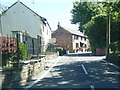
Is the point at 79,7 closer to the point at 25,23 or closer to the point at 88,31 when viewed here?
the point at 88,31

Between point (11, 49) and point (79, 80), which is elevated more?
point (11, 49)

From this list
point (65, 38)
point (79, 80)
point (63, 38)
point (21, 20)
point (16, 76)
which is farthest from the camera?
point (63, 38)

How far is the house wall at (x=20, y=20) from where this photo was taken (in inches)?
1319

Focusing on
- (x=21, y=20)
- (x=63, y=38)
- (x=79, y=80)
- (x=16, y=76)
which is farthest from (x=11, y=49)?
(x=63, y=38)

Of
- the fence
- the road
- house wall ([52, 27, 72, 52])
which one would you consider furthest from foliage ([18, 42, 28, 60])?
house wall ([52, 27, 72, 52])

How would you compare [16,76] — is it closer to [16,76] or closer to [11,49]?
[16,76]

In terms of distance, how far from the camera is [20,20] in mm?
33812

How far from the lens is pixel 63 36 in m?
63.2

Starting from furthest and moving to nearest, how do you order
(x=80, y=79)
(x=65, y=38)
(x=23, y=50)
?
(x=65, y=38), (x=23, y=50), (x=80, y=79)

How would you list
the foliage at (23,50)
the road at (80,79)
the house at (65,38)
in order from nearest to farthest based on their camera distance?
the road at (80,79) < the foliage at (23,50) < the house at (65,38)

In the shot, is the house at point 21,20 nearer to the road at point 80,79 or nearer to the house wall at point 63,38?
the road at point 80,79

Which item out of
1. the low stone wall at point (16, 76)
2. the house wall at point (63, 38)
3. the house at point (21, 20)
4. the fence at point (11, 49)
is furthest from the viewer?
the house wall at point (63, 38)

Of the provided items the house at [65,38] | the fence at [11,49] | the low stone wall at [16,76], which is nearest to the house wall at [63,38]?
the house at [65,38]

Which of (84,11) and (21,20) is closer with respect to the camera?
(21,20)
